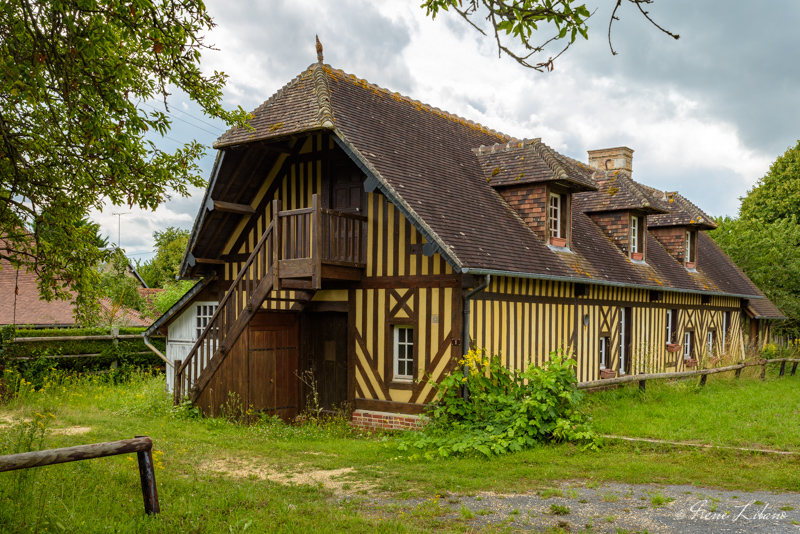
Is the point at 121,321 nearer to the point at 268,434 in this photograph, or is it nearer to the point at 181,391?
the point at 181,391

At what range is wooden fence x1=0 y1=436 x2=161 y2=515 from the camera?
16.5 feet

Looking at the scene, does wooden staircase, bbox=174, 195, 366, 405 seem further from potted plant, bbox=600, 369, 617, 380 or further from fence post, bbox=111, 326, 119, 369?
fence post, bbox=111, 326, 119, 369

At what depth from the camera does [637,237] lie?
18.5 metres

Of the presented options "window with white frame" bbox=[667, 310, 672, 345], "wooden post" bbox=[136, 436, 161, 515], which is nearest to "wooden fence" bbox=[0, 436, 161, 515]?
"wooden post" bbox=[136, 436, 161, 515]

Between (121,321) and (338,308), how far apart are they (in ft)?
52.8

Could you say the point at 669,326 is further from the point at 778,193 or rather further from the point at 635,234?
the point at 778,193

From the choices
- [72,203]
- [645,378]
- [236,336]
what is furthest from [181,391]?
[645,378]

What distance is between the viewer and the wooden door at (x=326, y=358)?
1345 cm

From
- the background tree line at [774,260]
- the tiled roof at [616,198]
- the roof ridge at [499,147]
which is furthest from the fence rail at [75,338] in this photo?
the background tree line at [774,260]

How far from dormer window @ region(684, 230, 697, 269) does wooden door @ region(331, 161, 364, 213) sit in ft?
40.0

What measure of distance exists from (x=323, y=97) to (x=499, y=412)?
655 cm

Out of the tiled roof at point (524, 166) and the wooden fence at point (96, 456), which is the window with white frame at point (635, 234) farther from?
the wooden fence at point (96, 456)

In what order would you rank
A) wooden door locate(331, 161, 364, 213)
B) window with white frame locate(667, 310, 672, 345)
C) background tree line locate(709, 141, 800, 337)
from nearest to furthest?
wooden door locate(331, 161, 364, 213)
window with white frame locate(667, 310, 672, 345)
background tree line locate(709, 141, 800, 337)

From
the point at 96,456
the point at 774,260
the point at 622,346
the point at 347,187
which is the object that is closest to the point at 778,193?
the point at 774,260
